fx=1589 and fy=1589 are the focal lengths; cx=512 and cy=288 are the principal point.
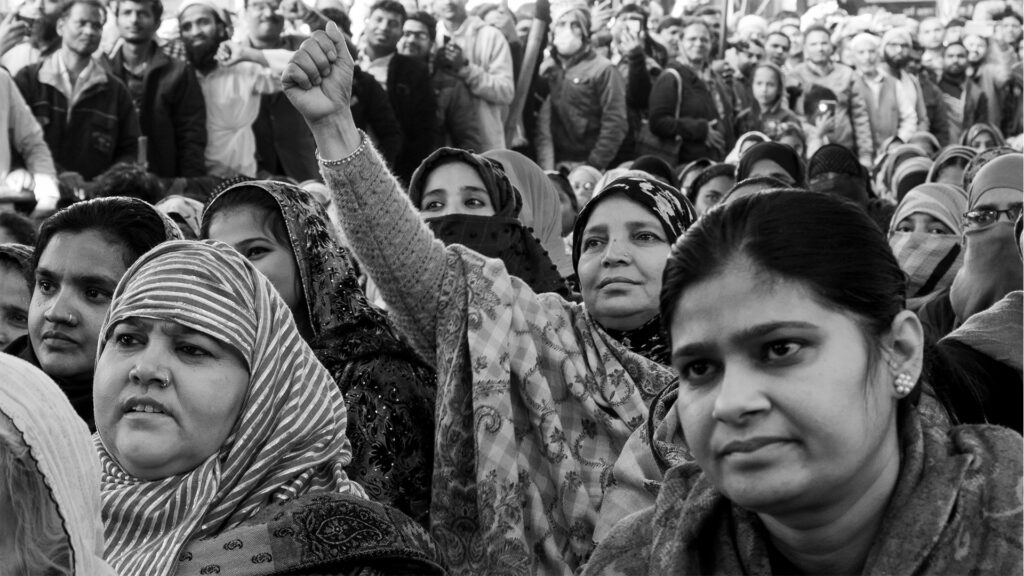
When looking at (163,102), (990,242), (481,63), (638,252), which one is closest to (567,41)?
Result: (481,63)

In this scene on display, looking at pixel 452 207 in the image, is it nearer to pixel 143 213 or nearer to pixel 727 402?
pixel 143 213

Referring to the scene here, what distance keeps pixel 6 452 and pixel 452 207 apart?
96.5 inches

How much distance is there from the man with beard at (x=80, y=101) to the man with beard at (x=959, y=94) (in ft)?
30.7

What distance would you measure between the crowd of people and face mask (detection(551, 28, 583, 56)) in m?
3.73

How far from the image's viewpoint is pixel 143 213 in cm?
386

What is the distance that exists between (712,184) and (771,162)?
561 mm

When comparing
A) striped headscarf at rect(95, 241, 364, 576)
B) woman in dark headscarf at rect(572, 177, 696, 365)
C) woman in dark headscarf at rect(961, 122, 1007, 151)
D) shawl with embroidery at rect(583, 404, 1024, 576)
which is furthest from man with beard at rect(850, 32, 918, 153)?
shawl with embroidery at rect(583, 404, 1024, 576)

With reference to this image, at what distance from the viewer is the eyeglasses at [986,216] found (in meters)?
4.91

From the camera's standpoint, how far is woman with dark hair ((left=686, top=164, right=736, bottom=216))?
25.7 feet

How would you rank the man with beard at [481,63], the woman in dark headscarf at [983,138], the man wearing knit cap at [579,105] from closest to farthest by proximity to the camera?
the man with beard at [481,63], the man wearing knit cap at [579,105], the woman in dark headscarf at [983,138]

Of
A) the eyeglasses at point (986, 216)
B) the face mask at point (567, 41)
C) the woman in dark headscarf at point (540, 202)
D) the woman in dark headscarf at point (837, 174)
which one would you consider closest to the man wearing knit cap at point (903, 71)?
the face mask at point (567, 41)

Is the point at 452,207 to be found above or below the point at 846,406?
below

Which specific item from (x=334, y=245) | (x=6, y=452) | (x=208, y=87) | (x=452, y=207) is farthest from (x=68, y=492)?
(x=208, y=87)

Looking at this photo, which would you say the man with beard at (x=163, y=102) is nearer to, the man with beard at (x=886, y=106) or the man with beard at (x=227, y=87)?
the man with beard at (x=227, y=87)
